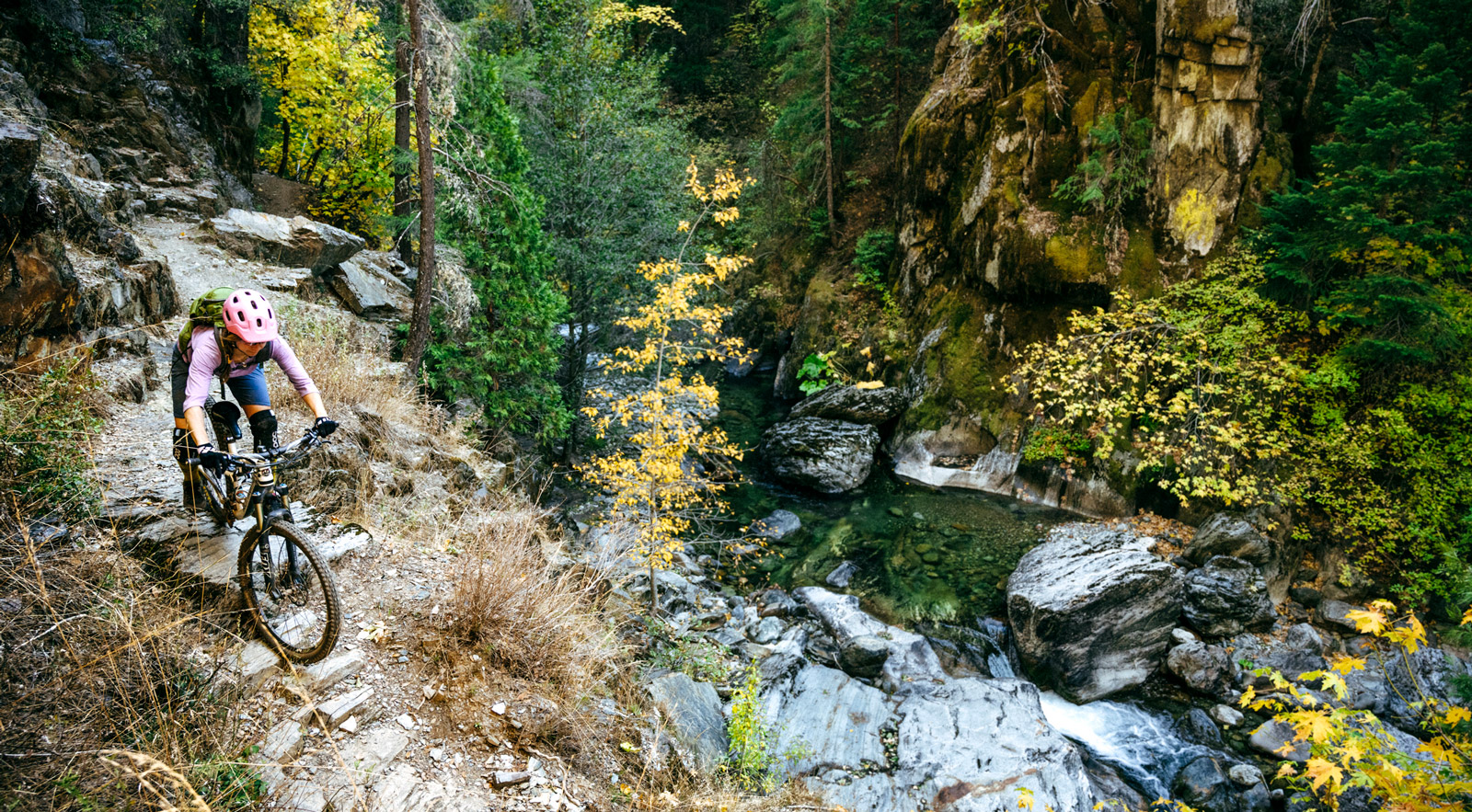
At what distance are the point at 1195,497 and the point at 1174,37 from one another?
27.6 ft

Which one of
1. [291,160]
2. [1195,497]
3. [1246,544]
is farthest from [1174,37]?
[291,160]

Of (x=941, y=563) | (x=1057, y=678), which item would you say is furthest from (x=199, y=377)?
(x=941, y=563)

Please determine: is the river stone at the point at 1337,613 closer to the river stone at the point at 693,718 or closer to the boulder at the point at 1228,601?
the boulder at the point at 1228,601

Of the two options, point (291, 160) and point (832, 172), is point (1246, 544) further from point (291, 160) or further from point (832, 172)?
point (291, 160)

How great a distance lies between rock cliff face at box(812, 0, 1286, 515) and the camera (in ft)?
37.2

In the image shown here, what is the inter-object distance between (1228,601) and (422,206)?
44.5ft

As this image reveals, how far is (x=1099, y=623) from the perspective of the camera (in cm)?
836

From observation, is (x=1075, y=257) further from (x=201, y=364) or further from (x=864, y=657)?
(x=201, y=364)

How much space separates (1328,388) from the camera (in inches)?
373

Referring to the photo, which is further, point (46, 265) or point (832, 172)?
point (832, 172)

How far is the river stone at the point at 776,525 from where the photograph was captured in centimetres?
1169

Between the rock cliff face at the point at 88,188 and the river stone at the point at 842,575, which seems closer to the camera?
the rock cliff face at the point at 88,188

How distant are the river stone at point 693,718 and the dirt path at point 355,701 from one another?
1.12 metres

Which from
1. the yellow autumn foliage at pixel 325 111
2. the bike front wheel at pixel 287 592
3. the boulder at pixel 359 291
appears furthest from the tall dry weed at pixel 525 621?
the yellow autumn foliage at pixel 325 111
